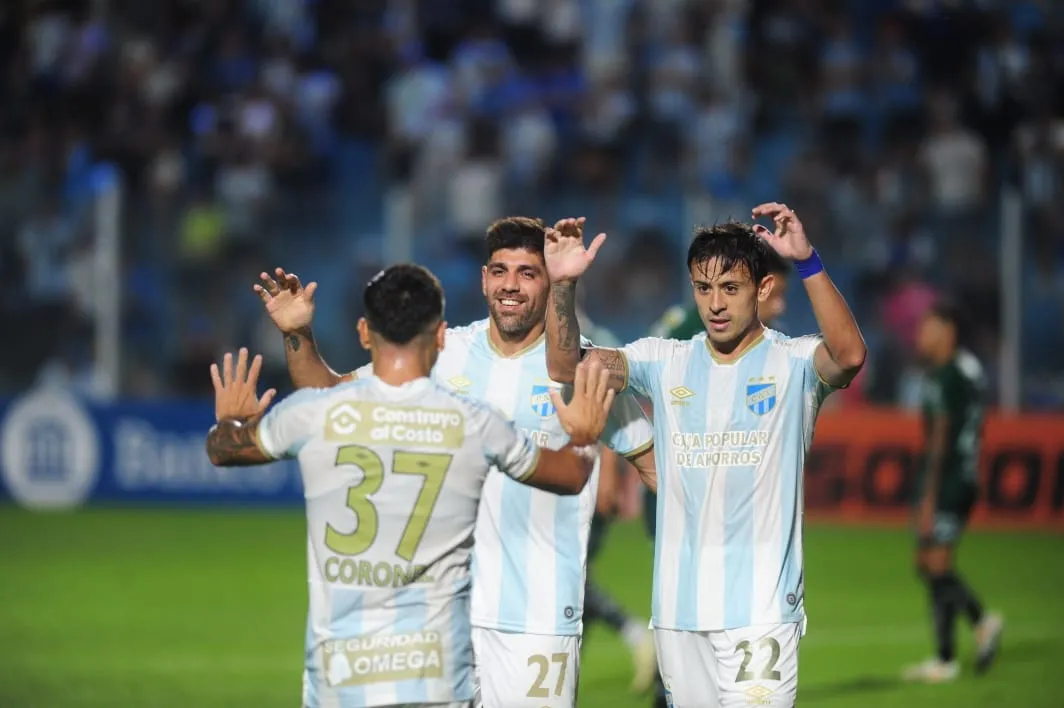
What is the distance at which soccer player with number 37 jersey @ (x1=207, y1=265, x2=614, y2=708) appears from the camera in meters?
5.02

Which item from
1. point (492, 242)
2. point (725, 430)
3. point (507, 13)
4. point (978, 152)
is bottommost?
point (725, 430)

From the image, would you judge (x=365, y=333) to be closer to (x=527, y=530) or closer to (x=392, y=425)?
(x=392, y=425)

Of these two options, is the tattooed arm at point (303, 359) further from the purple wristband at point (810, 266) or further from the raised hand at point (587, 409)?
the purple wristband at point (810, 266)

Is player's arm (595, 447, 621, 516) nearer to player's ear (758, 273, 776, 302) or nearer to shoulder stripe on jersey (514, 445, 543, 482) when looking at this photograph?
player's ear (758, 273, 776, 302)

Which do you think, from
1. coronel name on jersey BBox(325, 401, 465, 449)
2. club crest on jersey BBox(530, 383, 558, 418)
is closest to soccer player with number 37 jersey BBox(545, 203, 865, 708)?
club crest on jersey BBox(530, 383, 558, 418)

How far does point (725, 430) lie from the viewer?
5969 millimetres

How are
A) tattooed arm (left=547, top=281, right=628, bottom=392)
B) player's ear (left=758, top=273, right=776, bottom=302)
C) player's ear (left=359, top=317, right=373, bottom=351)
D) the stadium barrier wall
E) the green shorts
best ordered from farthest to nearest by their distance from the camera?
the stadium barrier wall, the green shorts, player's ear (left=758, top=273, right=776, bottom=302), tattooed arm (left=547, top=281, right=628, bottom=392), player's ear (left=359, top=317, right=373, bottom=351)

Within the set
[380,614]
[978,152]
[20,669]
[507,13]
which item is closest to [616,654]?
[20,669]

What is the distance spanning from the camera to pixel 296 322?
6.16 m

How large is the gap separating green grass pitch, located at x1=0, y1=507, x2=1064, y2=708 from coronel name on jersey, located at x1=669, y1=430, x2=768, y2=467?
12.6ft

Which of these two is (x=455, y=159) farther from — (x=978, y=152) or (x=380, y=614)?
(x=380, y=614)

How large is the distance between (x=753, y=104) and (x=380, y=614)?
538 inches

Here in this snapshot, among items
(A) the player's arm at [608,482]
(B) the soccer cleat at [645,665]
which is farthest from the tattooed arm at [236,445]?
(B) the soccer cleat at [645,665]

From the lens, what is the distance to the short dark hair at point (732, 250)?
19.5ft
